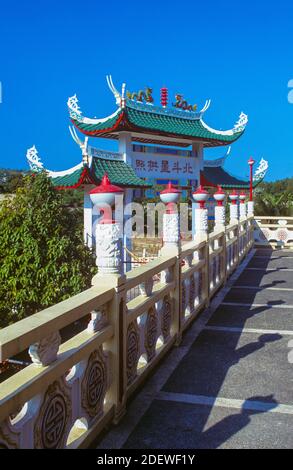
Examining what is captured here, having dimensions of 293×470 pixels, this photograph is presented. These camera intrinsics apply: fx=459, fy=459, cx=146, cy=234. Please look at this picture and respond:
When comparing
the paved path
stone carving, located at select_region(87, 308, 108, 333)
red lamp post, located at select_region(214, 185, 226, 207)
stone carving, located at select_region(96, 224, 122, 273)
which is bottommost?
the paved path

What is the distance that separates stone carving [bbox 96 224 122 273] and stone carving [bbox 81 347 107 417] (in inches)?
22.9

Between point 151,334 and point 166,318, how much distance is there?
592mm

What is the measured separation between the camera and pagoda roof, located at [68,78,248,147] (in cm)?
1998

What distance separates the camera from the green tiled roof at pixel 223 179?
26312mm

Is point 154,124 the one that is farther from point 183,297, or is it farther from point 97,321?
point 97,321

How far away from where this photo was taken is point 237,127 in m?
25.7

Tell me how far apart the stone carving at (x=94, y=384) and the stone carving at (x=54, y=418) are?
24 cm

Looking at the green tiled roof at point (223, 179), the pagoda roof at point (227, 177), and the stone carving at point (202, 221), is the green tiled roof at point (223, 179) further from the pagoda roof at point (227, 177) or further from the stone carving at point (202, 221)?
the stone carving at point (202, 221)

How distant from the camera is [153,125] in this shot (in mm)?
21281

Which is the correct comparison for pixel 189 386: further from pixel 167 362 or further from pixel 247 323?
pixel 247 323

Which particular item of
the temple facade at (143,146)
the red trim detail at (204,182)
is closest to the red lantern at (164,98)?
the temple facade at (143,146)

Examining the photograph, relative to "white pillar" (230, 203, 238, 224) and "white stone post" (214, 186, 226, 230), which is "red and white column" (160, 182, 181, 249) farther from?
"white pillar" (230, 203, 238, 224)

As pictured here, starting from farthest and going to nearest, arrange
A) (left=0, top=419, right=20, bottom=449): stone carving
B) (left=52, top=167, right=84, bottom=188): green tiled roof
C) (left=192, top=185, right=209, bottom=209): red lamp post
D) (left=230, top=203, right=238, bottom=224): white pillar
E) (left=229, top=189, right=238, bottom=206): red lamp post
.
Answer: (left=52, top=167, right=84, bottom=188): green tiled roof → (left=229, top=189, right=238, bottom=206): red lamp post → (left=230, top=203, right=238, bottom=224): white pillar → (left=192, top=185, right=209, bottom=209): red lamp post → (left=0, top=419, right=20, bottom=449): stone carving

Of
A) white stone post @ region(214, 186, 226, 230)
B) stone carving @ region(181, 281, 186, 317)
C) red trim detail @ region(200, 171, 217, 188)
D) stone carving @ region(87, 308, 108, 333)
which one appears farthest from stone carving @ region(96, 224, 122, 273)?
red trim detail @ region(200, 171, 217, 188)
